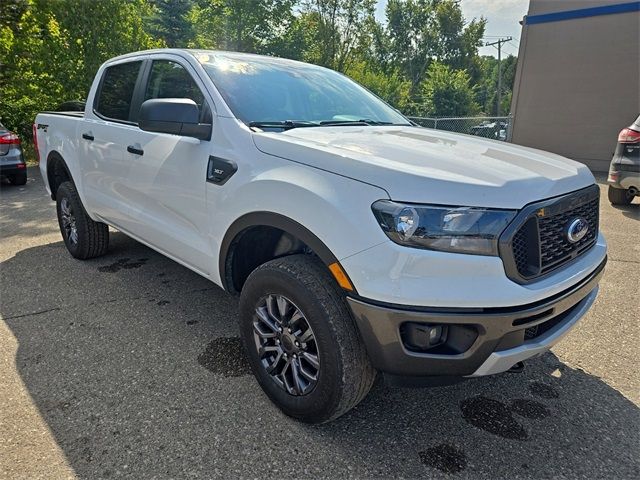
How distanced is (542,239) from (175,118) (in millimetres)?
1928

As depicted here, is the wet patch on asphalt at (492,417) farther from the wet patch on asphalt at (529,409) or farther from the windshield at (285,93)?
the windshield at (285,93)

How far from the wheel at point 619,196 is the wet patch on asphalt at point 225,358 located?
6845 millimetres

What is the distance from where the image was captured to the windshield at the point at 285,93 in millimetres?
2639

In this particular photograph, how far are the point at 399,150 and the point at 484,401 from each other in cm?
143

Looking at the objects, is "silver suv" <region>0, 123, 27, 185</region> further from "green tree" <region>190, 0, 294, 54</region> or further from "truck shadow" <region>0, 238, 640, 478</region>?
"green tree" <region>190, 0, 294, 54</region>

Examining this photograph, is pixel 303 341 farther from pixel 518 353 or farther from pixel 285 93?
pixel 285 93

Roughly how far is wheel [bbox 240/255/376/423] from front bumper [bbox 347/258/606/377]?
0.37ft

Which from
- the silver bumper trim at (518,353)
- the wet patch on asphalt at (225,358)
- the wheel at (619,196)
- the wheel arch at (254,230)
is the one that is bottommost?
the wet patch on asphalt at (225,358)

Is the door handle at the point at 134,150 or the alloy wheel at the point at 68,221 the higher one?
the door handle at the point at 134,150

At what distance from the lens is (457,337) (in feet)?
5.80

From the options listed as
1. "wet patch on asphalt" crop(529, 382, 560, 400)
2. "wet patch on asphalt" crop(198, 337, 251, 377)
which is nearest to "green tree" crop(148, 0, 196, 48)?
"wet patch on asphalt" crop(198, 337, 251, 377)

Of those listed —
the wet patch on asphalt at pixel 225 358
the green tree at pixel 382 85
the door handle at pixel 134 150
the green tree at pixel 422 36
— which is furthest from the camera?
the green tree at pixel 422 36


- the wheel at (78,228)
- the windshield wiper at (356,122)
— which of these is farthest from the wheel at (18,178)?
the windshield wiper at (356,122)

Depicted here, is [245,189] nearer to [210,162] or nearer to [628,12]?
[210,162]
